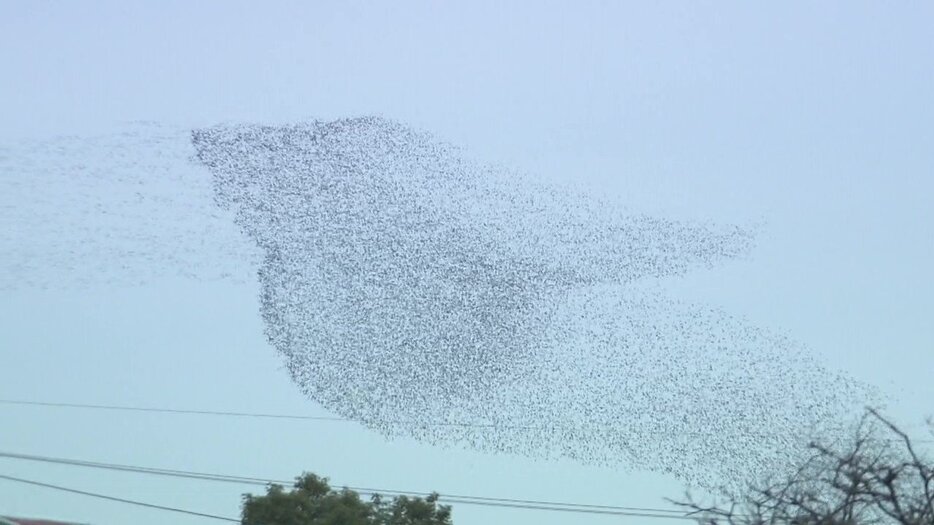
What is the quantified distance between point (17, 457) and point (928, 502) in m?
24.3

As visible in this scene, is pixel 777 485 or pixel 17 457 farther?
pixel 17 457

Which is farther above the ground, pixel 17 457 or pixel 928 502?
pixel 17 457

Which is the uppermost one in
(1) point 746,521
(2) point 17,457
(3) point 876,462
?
(2) point 17,457

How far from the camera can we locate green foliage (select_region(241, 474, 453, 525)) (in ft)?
72.6

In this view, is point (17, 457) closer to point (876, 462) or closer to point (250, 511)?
point (250, 511)

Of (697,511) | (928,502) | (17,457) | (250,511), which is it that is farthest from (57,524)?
(928,502)

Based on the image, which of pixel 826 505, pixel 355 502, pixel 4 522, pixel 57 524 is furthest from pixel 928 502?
pixel 57 524

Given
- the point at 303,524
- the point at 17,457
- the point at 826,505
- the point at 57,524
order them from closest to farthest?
the point at 826,505 → the point at 303,524 → the point at 57,524 → the point at 17,457

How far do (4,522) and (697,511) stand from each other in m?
11.3

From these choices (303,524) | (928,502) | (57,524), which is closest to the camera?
(928,502)

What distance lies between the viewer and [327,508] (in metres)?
22.3

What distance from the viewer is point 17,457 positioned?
32.0 m

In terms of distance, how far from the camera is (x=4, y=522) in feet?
67.1

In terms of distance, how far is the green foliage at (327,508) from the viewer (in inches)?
871
